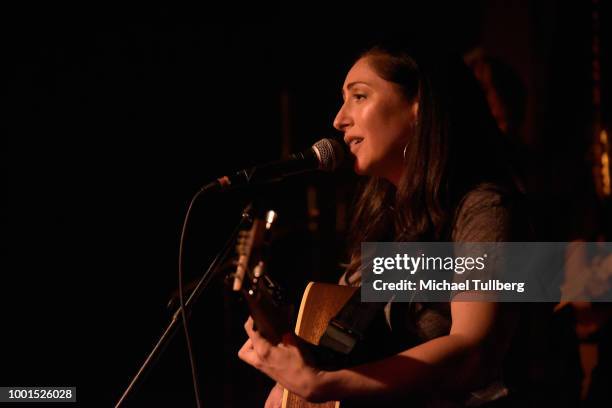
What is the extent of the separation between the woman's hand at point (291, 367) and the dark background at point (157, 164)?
187cm

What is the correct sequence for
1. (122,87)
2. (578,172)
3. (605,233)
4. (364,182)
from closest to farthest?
(364,182) < (605,233) < (578,172) < (122,87)

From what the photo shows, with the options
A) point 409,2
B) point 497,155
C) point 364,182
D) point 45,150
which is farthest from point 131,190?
point 497,155

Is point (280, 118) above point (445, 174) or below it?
above

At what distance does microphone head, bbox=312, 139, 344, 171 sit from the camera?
4.92 feet

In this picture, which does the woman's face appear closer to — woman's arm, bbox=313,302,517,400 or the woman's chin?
the woman's chin

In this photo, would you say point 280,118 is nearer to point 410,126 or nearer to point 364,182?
point 364,182

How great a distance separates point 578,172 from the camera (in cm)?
315

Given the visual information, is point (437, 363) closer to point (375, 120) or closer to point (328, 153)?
point (328, 153)

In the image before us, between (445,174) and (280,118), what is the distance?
7.73 ft

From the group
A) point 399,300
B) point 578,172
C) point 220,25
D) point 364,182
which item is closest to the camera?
point 399,300

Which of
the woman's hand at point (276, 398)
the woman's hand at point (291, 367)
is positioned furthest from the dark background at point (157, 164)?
the woman's hand at point (291, 367)

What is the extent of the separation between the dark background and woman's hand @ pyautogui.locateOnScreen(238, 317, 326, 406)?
6.12 ft

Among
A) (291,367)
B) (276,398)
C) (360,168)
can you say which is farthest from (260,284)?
(276,398)

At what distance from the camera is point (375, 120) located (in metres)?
1.61
